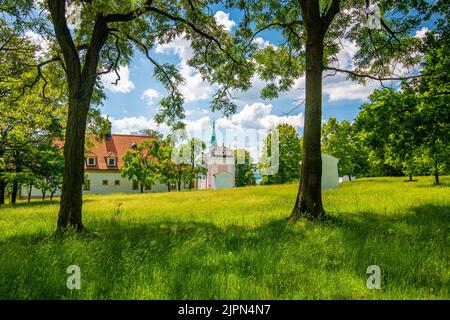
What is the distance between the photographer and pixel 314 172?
26.5 ft

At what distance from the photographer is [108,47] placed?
11484 mm

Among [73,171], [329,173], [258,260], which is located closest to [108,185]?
[329,173]

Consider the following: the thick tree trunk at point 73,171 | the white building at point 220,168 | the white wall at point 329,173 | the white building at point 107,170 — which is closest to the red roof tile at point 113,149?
the white building at point 107,170

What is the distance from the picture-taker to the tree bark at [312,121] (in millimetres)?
8055

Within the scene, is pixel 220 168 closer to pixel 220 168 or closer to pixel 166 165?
pixel 220 168

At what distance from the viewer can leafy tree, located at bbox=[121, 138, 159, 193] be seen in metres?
46.2

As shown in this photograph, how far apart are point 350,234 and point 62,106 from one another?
14.7 meters

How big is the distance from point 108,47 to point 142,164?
3788cm

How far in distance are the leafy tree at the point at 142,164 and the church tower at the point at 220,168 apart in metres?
14.0

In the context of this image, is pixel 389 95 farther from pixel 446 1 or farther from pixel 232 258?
pixel 232 258

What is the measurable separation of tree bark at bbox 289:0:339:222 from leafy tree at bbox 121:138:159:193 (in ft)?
131

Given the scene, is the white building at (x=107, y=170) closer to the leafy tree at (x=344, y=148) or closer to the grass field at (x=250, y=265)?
the leafy tree at (x=344, y=148)
